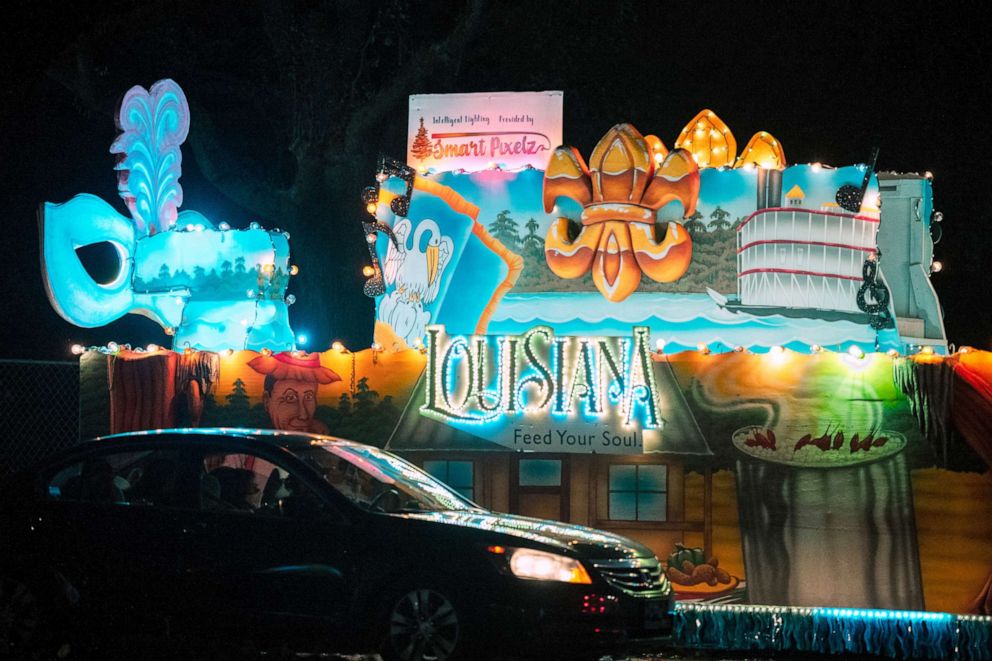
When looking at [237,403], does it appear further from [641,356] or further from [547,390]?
[641,356]

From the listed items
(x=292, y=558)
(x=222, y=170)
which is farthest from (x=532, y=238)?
(x=222, y=170)

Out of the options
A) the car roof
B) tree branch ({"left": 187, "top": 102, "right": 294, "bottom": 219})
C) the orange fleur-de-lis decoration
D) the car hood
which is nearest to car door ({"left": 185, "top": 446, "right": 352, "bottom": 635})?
the car roof

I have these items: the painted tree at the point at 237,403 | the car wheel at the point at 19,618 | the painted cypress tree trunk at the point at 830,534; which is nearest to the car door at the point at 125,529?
the car wheel at the point at 19,618

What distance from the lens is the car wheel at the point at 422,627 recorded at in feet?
26.2

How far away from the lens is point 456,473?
11.7 m

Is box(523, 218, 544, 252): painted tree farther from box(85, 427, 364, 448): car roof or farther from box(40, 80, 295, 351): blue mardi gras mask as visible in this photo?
box(85, 427, 364, 448): car roof

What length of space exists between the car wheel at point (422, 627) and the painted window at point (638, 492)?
11.8 feet

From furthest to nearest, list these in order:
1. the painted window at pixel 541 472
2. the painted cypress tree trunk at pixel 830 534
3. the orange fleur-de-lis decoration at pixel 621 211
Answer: the orange fleur-de-lis decoration at pixel 621 211 < the painted window at pixel 541 472 < the painted cypress tree trunk at pixel 830 534

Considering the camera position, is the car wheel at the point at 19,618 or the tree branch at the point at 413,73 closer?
the car wheel at the point at 19,618

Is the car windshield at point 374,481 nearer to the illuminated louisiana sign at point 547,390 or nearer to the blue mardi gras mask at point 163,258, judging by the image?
the illuminated louisiana sign at point 547,390

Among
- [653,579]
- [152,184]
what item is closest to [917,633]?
[653,579]

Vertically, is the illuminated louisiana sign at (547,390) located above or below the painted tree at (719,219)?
below

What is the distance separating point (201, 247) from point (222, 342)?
3.60 feet

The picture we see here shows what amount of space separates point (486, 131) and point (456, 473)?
4.23 m
